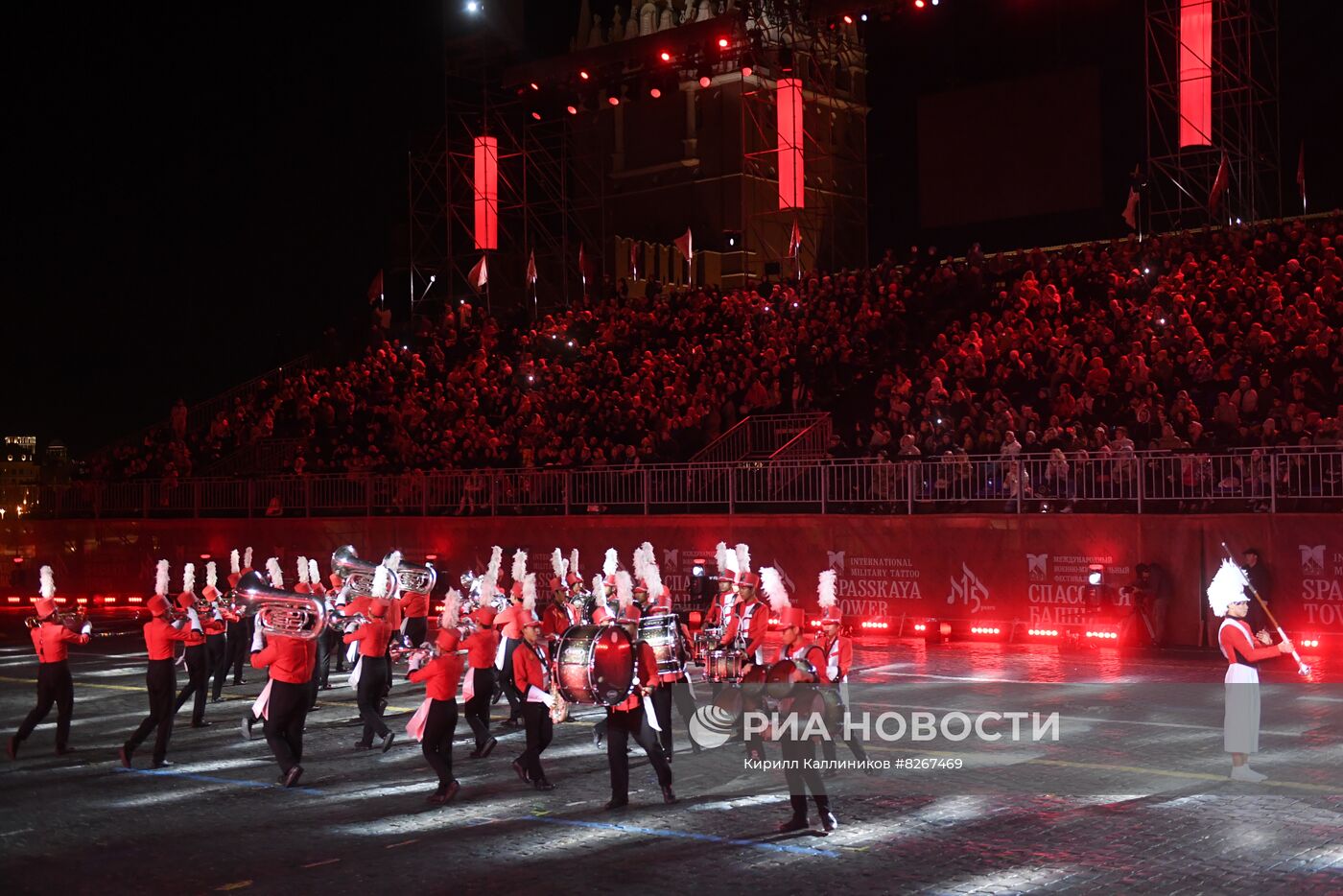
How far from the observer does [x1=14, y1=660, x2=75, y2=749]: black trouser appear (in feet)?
49.1

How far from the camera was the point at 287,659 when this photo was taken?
518 inches

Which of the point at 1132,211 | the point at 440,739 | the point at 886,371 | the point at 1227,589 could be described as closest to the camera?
the point at 440,739

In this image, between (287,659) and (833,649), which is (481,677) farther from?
(833,649)

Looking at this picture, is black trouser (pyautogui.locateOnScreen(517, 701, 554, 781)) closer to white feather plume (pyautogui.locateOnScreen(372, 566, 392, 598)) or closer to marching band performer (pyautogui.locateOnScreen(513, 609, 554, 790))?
marching band performer (pyautogui.locateOnScreen(513, 609, 554, 790))

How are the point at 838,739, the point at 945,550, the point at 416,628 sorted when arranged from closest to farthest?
1. the point at 838,739
2. the point at 416,628
3. the point at 945,550

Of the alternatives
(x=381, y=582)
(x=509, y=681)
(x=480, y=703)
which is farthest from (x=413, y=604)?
(x=480, y=703)

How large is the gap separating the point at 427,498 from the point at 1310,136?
2609cm

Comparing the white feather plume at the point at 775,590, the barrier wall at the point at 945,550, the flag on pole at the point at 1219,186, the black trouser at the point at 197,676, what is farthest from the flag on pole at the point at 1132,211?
the black trouser at the point at 197,676

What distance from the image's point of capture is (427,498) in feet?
104

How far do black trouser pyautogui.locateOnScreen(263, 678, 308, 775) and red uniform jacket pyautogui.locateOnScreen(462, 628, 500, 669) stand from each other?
1693mm

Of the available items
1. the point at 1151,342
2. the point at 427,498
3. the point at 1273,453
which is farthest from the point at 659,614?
the point at 427,498

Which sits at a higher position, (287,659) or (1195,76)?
(1195,76)

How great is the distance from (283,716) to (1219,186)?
26360mm

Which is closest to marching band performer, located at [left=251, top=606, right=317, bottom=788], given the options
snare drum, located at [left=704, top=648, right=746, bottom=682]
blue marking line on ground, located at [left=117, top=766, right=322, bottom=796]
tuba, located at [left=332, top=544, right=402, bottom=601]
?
blue marking line on ground, located at [left=117, top=766, right=322, bottom=796]
